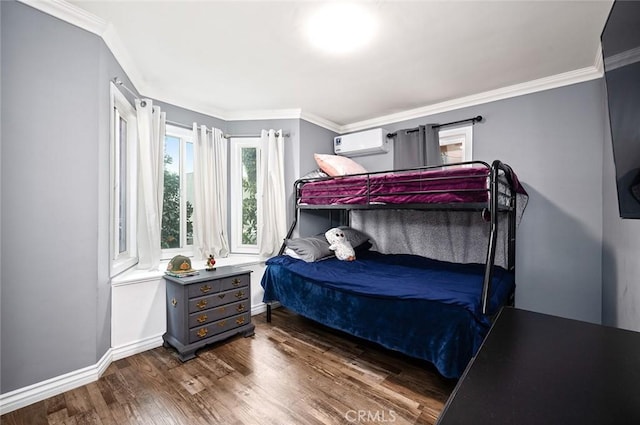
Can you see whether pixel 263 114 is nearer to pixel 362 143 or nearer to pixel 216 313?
pixel 362 143

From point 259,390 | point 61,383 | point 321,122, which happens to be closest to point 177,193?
point 61,383

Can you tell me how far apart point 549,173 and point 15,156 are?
3.99 metres

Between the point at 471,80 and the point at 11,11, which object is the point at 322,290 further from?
the point at 11,11

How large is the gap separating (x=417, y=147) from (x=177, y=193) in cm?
285

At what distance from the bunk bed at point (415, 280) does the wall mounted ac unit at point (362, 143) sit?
0.89 metres

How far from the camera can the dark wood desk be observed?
54 cm

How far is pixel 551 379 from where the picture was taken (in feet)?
2.18

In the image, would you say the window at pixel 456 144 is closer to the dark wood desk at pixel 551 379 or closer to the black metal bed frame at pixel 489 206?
the black metal bed frame at pixel 489 206

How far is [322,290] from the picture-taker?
7.34ft

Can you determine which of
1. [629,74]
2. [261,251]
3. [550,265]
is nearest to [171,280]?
[261,251]

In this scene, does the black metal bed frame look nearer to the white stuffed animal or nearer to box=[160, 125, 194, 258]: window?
the white stuffed animal

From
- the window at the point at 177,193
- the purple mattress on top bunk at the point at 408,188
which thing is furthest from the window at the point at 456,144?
the window at the point at 177,193

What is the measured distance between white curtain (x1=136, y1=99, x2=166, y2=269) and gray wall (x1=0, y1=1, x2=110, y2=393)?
504 millimetres

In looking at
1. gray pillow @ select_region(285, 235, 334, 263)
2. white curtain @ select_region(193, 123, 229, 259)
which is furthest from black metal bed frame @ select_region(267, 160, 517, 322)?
white curtain @ select_region(193, 123, 229, 259)
